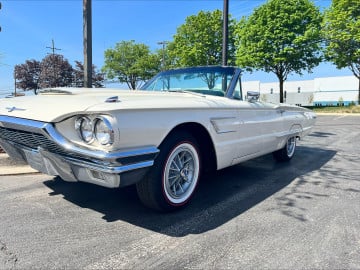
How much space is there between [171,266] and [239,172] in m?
3.02

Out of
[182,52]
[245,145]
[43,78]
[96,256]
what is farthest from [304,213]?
[43,78]

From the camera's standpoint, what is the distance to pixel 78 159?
2.49 m

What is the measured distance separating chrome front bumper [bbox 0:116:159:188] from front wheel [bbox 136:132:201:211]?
0.19 m

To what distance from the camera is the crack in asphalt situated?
2.13 meters

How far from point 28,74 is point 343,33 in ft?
150

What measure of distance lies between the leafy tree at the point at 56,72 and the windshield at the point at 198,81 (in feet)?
142

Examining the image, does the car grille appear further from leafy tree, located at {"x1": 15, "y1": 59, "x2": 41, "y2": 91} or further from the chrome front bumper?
leafy tree, located at {"x1": 15, "y1": 59, "x2": 41, "y2": 91}

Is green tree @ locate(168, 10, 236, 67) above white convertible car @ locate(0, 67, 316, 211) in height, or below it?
above

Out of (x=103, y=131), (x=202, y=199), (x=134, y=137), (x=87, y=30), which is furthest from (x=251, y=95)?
(x=87, y=30)

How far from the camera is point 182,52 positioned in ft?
107

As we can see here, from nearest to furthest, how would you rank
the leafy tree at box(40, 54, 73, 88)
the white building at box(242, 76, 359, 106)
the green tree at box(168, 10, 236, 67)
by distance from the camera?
1. the green tree at box(168, 10, 236, 67)
2. the leafy tree at box(40, 54, 73, 88)
3. the white building at box(242, 76, 359, 106)

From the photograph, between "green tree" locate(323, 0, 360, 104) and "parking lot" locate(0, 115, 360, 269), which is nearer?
Answer: "parking lot" locate(0, 115, 360, 269)

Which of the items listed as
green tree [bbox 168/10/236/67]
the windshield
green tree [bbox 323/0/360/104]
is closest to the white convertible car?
the windshield

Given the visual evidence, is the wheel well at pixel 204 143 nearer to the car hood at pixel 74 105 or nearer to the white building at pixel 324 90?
the car hood at pixel 74 105
